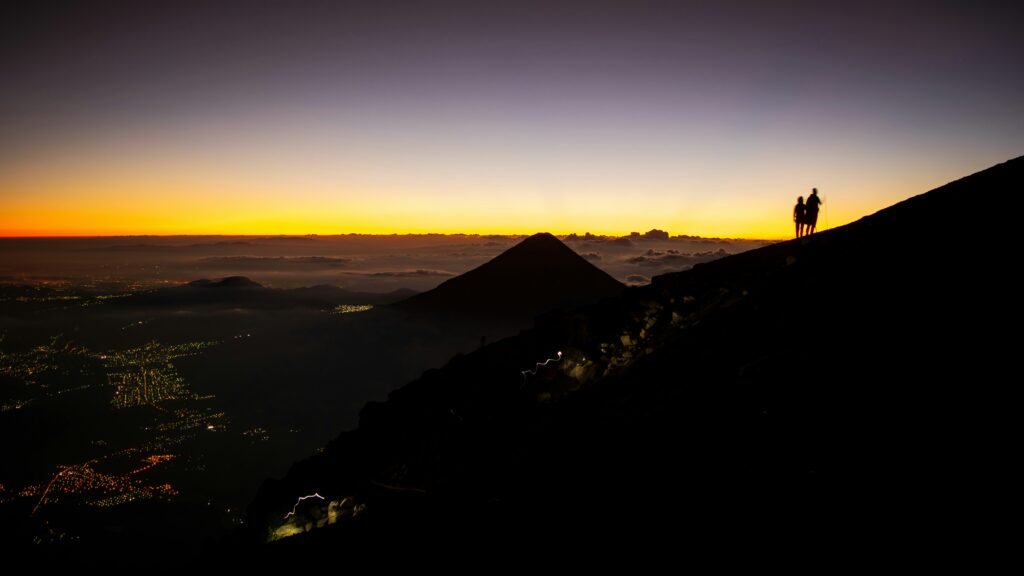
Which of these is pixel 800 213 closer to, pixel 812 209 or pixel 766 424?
pixel 812 209

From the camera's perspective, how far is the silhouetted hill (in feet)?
471

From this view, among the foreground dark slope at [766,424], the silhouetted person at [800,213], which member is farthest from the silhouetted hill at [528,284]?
the foreground dark slope at [766,424]

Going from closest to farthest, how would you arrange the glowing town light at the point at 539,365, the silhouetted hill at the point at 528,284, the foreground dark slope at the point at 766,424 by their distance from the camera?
the foreground dark slope at the point at 766,424, the glowing town light at the point at 539,365, the silhouetted hill at the point at 528,284

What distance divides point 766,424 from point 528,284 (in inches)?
5605

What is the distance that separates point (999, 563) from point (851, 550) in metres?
1.17

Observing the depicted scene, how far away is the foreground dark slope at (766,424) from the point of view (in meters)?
5.75

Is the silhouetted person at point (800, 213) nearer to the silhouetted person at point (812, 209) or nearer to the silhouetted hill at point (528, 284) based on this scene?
the silhouetted person at point (812, 209)

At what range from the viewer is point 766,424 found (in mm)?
7184

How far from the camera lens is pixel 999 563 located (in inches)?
176

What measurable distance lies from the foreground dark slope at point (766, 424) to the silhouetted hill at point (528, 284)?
12387cm

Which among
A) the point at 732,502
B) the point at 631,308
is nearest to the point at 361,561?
the point at 732,502

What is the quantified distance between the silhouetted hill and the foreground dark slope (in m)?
124

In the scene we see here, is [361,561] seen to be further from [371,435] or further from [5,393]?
[5,393]

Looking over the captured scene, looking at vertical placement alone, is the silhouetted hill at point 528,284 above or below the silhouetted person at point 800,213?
below
